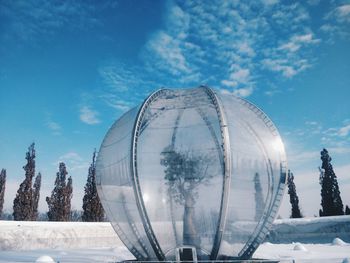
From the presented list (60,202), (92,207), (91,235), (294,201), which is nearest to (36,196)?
(60,202)

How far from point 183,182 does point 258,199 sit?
210 cm

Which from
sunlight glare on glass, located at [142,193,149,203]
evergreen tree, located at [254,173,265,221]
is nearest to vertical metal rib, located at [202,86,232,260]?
evergreen tree, located at [254,173,265,221]

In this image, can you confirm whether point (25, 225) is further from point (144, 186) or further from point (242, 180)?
point (242, 180)

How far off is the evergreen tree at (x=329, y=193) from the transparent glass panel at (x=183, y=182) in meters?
32.4

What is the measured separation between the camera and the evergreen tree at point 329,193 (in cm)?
3509

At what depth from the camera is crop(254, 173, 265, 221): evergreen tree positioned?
27.4ft

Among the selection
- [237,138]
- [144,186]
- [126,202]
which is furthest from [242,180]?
[126,202]

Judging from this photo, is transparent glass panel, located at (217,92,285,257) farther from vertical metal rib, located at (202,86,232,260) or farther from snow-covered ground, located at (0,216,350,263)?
snow-covered ground, located at (0,216,350,263)

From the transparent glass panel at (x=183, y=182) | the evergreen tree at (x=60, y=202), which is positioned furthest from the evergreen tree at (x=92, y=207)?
the transparent glass panel at (x=183, y=182)

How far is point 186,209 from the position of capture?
7.91 metres

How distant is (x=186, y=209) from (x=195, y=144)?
66.0 inches

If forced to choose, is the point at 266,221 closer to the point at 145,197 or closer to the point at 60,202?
the point at 145,197

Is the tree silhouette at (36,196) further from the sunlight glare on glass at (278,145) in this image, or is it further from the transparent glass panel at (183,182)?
the sunlight glare on glass at (278,145)

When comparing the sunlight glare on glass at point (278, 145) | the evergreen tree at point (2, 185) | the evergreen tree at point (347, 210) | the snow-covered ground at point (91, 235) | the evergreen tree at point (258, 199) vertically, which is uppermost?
the evergreen tree at point (2, 185)
